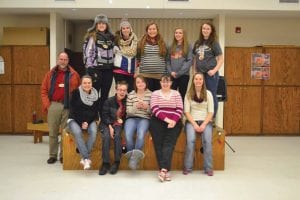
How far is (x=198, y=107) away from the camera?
5.11 m

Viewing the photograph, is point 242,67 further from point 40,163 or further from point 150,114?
point 40,163

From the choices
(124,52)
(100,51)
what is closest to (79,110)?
(100,51)

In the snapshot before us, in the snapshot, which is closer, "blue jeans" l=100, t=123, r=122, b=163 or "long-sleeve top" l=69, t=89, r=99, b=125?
"blue jeans" l=100, t=123, r=122, b=163

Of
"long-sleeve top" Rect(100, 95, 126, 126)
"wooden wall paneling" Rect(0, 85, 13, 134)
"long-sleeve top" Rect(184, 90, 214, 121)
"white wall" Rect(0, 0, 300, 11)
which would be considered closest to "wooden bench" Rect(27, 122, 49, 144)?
"wooden wall paneling" Rect(0, 85, 13, 134)

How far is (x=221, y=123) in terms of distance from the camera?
8086 millimetres

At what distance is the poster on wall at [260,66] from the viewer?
815 cm

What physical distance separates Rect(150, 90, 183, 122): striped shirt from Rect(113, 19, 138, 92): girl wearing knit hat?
1.93ft

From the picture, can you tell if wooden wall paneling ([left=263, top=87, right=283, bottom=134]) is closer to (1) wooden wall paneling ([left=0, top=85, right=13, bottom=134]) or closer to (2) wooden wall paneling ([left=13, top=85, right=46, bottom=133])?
(2) wooden wall paneling ([left=13, top=85, right=46, bottom=133])

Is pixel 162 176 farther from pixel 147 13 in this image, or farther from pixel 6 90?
pixel 6 90

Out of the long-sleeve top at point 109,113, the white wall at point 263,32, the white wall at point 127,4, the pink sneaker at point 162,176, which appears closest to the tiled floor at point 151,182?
the pink sneaker at point 162,176

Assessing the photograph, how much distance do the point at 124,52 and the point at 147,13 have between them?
280 centimetres

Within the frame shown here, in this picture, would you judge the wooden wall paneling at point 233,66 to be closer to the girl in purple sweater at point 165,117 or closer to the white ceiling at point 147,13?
the white ceiling at point 147,13

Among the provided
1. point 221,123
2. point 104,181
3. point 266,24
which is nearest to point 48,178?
point 104,181

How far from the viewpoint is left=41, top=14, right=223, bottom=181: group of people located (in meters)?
4.92
